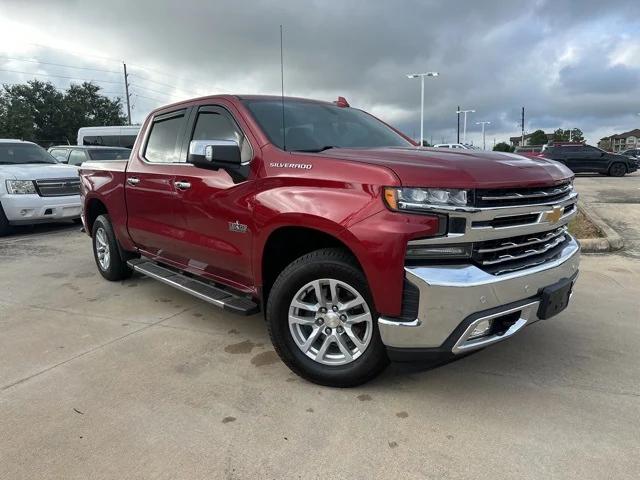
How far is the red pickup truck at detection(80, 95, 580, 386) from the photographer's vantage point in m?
2.61

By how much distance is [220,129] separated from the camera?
12.8 feet

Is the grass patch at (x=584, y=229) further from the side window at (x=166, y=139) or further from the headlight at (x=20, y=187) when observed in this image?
the headlight at (x=20, y=187)

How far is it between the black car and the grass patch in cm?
1477

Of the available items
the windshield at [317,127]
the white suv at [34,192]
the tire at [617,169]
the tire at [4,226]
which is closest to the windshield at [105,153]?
the white suv at [34,192]

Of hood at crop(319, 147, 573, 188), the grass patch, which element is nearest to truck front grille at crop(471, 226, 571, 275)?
hood at crop(319, 147, 573, 188)

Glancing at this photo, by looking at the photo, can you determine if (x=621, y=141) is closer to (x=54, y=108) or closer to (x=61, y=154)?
(x=54, y=108)

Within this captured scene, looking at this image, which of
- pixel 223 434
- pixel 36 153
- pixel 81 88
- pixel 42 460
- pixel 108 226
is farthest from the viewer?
pixel 81 88

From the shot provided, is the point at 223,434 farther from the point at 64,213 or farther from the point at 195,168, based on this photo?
the point at 64,213

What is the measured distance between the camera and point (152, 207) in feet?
14.9

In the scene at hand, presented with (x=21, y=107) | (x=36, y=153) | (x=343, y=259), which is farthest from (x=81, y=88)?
(x=343, y=259)

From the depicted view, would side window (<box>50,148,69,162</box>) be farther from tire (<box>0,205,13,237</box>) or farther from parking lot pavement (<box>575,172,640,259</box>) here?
parking lot pavement (<box>575,172,640,259</box>)

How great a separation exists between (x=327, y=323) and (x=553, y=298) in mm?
1331

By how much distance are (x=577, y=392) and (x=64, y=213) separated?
8979mm

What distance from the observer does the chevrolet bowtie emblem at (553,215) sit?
9.89 ft
